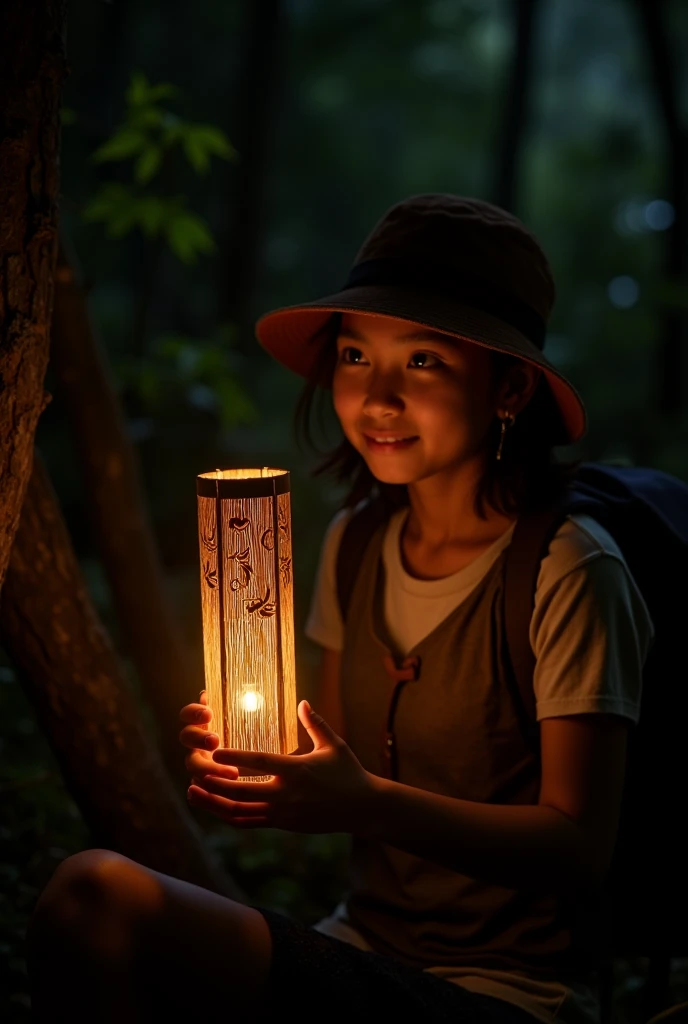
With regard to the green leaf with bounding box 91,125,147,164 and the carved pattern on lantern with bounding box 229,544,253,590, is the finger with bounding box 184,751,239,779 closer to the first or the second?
the carved pattern on lantern with bounding box 229,544,253,590

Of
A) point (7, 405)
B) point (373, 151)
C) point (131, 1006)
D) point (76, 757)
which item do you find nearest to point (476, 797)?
point (131, 1006)

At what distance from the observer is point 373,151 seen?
19609mm

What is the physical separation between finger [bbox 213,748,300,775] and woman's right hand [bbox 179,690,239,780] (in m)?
0.06

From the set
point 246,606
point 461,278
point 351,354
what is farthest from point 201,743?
point 461,278

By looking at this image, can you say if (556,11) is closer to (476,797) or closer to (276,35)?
(276,35)

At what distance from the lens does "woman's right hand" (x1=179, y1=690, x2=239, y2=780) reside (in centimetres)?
183

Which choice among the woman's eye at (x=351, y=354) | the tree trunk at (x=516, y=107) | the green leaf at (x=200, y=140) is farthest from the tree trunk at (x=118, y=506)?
the tree trunk at (x=516, y=107)

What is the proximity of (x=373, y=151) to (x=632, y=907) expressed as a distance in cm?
1945

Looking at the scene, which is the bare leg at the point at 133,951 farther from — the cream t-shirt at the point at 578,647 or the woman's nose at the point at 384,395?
the woman's nose at the point at 384,395

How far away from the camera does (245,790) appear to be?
1785 mm

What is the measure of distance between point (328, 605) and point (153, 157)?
1.96 metres

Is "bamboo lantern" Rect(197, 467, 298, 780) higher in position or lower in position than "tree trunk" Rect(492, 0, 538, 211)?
lower

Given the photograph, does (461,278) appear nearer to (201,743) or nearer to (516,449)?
(516,449)

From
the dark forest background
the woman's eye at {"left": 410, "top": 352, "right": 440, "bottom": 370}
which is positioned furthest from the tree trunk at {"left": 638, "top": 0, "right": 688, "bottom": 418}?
the woman's eye at {"left": 410, "top": 352, "right": 440, "bottom": 370}
